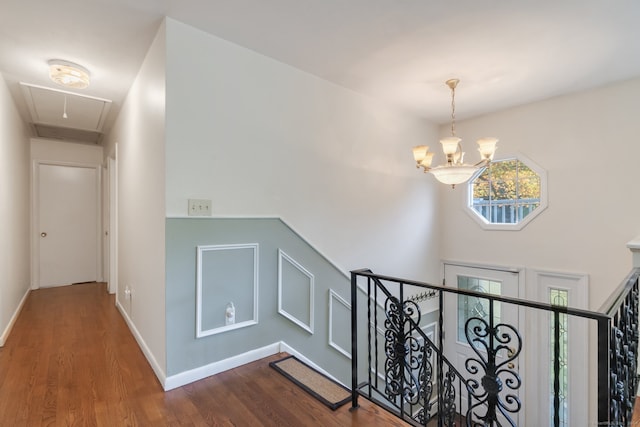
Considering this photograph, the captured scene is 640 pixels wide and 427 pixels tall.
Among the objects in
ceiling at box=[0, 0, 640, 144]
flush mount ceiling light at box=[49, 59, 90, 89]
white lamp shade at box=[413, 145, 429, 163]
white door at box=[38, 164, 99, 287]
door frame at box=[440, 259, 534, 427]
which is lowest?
door frame at box=[440, 259, 534, 427]

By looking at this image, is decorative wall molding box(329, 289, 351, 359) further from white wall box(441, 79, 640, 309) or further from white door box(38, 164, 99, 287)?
white door box(38, 164, 99, 287)

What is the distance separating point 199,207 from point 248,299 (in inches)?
32.0

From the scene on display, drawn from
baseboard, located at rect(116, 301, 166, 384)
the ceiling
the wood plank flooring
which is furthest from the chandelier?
baseboard, located at rect(116, 301, 166, 384)

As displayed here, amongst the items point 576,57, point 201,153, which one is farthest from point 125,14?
point 576,57

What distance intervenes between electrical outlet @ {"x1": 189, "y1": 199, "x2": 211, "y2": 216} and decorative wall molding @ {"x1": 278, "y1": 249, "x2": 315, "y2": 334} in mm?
705

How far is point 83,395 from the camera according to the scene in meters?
2.01

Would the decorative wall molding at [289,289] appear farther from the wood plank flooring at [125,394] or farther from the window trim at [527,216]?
the window trim at [527,216]

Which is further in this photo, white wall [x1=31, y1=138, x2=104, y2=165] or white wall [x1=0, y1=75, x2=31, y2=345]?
white wall [x1=31, y1=138, x2=104, y2=165]

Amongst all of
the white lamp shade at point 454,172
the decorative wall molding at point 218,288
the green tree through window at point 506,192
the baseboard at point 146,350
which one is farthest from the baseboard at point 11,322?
the green tree through window at point 506,192

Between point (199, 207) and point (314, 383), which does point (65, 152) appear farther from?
point (314, 383)

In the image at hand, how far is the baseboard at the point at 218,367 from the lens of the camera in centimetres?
212

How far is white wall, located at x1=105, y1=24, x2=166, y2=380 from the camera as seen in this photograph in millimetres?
2208

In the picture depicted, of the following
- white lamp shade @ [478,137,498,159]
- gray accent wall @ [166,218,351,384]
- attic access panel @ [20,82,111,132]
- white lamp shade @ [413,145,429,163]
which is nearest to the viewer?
gray accent wall @ [166,218,351,384]

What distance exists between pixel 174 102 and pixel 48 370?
7.08 ft
